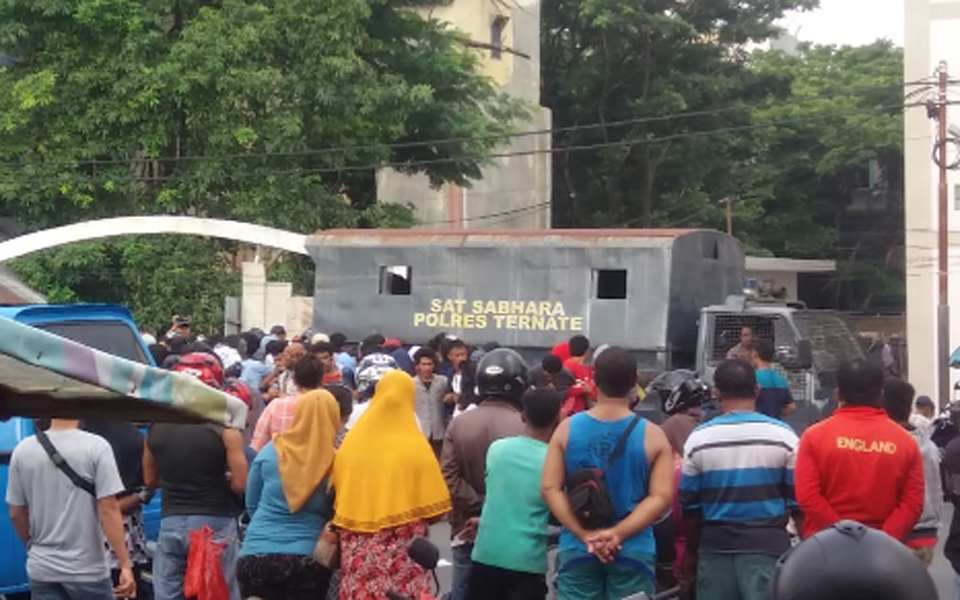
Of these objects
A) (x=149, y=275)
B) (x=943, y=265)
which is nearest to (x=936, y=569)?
(x=943, y=265)

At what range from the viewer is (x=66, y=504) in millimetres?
6637

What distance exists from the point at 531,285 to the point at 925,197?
16.5 m

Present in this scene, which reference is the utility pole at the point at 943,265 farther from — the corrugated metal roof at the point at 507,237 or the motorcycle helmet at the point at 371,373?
the motorcycle helmet at the point at 371,373

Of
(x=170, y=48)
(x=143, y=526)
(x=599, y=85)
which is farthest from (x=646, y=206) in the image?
(x=143, y=526)

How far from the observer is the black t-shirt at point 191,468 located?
723 cm

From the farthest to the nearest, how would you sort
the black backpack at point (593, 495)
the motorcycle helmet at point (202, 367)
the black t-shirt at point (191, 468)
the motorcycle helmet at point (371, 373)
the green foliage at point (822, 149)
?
the green foliage at point (822, 149) < the motorcycle helmet at point (371, 373) < the motorcycle helmet at point (202, 367) < the black t-shirt at point (191, 468) < the black backpack at point (593, 495)

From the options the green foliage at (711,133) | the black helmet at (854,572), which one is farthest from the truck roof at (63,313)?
the green foliage at (711,133)

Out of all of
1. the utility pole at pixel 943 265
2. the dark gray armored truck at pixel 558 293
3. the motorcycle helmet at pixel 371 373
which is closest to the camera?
the motorcycle helmet at pixel 371 373

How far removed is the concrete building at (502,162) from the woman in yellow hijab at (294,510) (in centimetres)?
3080

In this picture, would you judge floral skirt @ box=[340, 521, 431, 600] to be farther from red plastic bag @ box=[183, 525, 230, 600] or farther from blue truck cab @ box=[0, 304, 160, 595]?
blue truck cab @ box=[0, 304, 160, 595]

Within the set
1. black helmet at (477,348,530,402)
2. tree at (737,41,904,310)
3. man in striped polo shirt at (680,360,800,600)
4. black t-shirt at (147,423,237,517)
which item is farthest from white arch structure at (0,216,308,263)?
tree at (737,41,904,310)

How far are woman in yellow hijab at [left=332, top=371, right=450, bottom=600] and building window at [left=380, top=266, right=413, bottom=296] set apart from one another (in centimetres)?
1462

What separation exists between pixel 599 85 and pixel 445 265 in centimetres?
2246

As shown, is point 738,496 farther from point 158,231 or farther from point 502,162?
point 502,162
